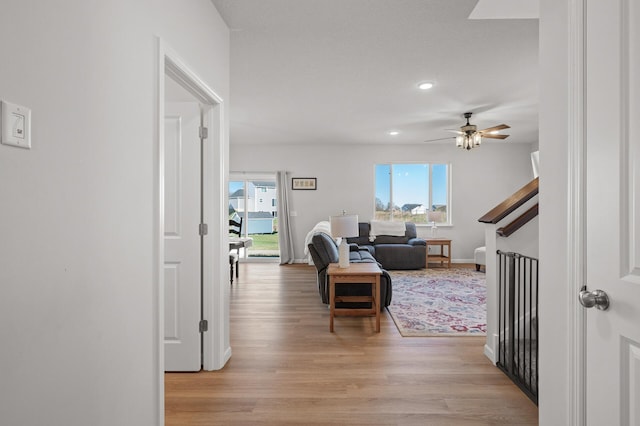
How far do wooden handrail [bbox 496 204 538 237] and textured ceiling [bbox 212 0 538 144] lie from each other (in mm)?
1534

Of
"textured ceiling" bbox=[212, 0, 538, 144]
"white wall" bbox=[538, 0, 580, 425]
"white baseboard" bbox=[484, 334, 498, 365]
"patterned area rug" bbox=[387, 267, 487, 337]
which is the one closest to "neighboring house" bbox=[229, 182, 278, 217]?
"textured ceiling" bbox=[212, 0, 538, 144]

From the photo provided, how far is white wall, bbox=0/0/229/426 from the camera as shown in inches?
34.1

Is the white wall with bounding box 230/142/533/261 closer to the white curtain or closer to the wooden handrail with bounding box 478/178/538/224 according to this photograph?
the white curtain

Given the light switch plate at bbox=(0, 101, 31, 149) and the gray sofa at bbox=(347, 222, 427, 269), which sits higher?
the light switch plate at bbox=(0, 101, 31, 149)

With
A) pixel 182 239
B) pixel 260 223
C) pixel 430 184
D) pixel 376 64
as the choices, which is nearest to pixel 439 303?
pixel 376 64

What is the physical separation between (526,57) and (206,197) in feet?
10.8

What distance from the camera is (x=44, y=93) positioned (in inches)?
36.9

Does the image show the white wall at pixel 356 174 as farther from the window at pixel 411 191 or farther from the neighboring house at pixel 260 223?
the neighboring house at pixel 260 223

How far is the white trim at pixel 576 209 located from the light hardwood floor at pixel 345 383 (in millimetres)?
830

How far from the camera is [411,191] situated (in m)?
7.69

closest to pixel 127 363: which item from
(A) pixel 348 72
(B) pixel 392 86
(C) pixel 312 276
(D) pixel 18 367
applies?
(D) pixel 18 367

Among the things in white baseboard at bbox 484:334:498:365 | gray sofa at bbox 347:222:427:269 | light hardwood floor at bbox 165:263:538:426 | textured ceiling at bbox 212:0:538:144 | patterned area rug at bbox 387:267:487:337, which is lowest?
light hardwood floor at bbox 165:263:538:426

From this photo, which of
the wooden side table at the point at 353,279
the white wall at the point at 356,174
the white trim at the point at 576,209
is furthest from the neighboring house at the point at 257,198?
the white trim at the point at 576,209

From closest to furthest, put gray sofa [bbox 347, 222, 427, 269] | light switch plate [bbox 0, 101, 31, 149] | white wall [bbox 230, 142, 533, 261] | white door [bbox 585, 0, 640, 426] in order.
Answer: light switch plate [bbox 0, 101, 31, 149], white door [bbox 585, 0, 640, 426], gray sofa [bbox 347, 222, 427, 269], white wall [bbox 230, 142, 533, 261]
